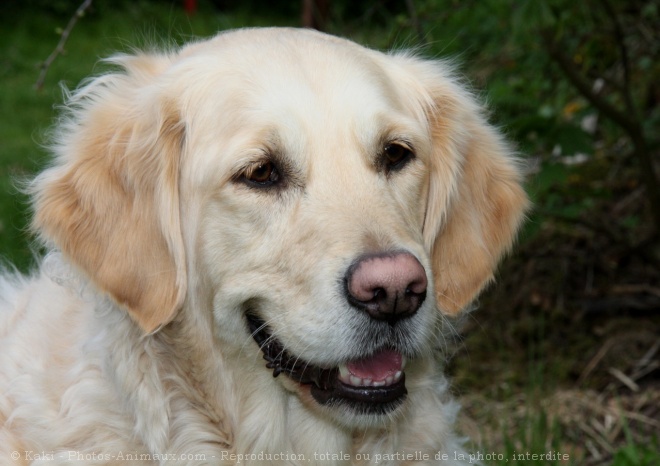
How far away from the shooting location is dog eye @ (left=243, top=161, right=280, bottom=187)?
314cm

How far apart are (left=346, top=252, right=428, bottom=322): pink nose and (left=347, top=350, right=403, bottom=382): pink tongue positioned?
24cm

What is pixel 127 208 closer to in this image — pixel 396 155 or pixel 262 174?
pixel 262 174

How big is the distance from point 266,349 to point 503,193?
3.93 feet

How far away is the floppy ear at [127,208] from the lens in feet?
10.5

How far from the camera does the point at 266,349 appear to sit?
3170 mm

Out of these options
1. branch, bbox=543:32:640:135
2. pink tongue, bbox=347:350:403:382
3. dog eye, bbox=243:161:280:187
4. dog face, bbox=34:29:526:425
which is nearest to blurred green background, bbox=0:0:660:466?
branch, bbox=543:32:640:135

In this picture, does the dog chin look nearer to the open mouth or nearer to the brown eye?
the open mouth

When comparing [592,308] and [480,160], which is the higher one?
[480,160]

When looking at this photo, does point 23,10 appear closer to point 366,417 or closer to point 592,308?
point 592,308

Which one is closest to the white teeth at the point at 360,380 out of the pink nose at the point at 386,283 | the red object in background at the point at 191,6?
the pink nose at the point at 386,283

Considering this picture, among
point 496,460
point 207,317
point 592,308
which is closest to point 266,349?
point 207,317

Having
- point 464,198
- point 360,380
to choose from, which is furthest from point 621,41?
point 360,380

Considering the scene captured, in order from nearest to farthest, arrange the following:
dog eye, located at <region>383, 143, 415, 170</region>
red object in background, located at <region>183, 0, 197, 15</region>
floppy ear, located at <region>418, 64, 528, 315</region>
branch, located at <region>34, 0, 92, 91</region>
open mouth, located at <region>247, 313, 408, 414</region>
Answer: open mouth, located at <region>247, 313, 408, 414</region> → dog eye, located at <region>383, 143, 415, 170</region> → floppy ear, located at <region>418, 64, 528, 315</region> → branch, located at <region>34, 0, 92, 91</region> → red object in background, located at <region>183, 0, 197, 15</region>

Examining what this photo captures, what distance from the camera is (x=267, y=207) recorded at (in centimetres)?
312
